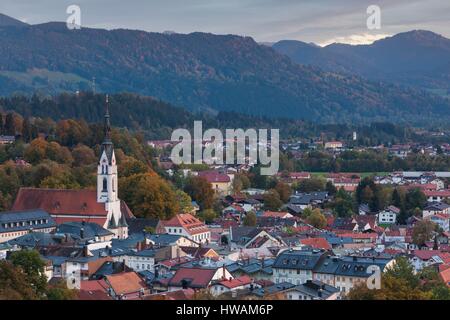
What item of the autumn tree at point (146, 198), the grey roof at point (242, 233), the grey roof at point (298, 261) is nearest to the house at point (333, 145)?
the autumn tree at point (146, 198)

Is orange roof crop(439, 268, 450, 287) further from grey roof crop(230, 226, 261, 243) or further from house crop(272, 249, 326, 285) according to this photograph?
grey roof crop(230, 226, 261, 243)

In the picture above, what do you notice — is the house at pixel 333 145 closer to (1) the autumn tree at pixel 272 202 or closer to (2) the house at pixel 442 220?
(1) the autumn tree at pixel 272 202

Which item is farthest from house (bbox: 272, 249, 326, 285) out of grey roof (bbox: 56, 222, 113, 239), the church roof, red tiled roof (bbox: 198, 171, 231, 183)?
red tiled roof (bbox: 198, 171, 231, 183)

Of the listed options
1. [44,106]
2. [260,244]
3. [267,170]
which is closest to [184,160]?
[267,170]

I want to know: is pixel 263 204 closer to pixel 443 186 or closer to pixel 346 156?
pixel 443 186

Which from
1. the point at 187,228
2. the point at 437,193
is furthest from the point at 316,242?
the point at 437,193
